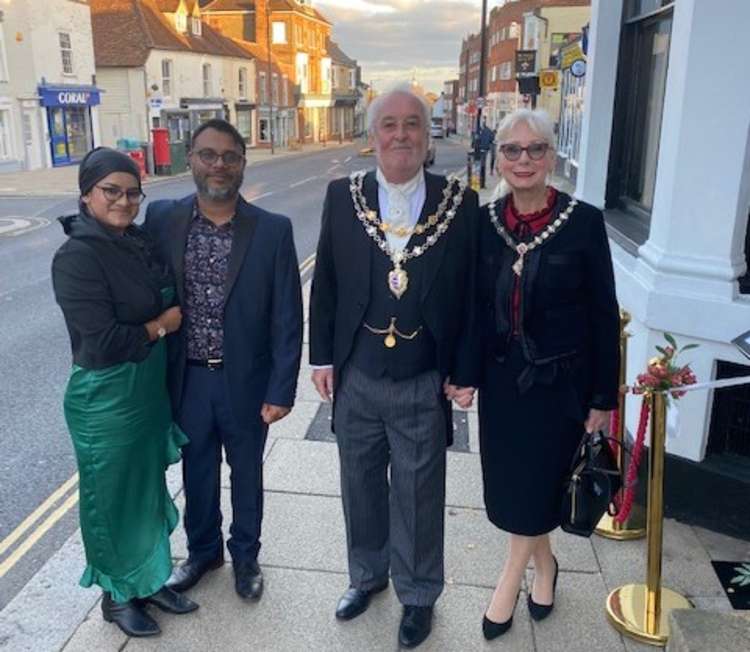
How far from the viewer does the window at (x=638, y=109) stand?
4.89m

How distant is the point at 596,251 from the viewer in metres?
2.58

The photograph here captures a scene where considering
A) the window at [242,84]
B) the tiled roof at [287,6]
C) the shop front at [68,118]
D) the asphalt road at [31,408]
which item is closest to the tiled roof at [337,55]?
the tiled roof at [287,6]

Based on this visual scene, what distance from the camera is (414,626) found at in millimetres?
2928

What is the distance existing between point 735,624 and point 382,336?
1.56m

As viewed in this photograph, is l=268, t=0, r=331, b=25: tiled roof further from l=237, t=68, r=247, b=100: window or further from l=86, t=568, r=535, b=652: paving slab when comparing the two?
l=86, t=568, r=535, b=652: paving slab

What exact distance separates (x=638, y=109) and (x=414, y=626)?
13.4ft

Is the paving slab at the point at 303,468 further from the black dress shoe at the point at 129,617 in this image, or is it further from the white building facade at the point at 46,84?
the white building facade at the point at 46,84

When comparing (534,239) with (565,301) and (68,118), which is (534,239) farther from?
(68,118)

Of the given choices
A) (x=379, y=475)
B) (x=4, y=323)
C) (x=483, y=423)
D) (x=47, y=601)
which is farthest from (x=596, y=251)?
(x=4, y=323)

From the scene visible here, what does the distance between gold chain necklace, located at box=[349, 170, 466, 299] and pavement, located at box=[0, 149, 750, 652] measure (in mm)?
1459

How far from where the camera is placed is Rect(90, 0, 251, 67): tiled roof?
1305 inches

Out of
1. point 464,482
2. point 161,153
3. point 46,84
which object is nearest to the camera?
point 464,482

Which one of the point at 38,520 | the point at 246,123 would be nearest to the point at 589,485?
the point at 38,520

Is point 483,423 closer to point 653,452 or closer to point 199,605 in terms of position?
point 653,452
